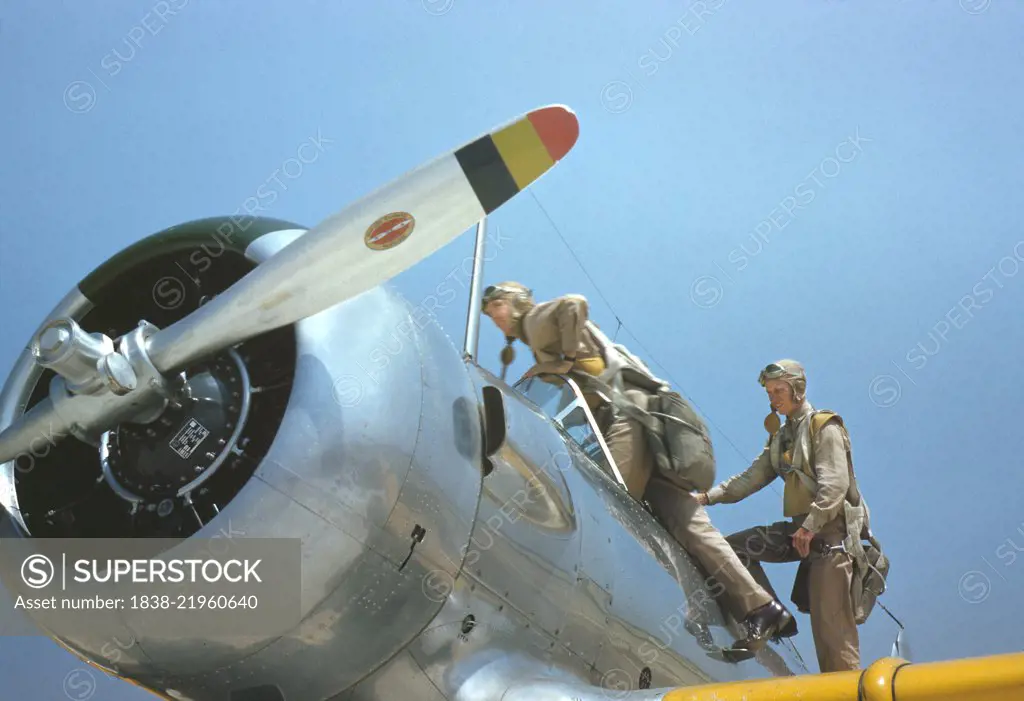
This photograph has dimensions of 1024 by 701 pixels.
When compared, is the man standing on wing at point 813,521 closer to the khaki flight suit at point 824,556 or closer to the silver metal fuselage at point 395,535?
the khaki flight suit at point 824,556

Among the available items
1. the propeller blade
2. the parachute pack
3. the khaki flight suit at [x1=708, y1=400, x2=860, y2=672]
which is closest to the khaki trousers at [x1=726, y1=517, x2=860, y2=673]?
the khaki flight suit at [x1=708, y1=400, x2=860, y2=672]

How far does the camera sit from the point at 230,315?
3.21 meters

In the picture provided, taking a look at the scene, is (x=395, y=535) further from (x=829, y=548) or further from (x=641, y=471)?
(x=829, y=548)

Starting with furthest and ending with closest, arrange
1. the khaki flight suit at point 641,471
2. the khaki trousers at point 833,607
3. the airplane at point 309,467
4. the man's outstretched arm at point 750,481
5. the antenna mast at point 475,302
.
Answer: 1. the man's outstretched arm at point 750,481
2. the khaki trousers at point 833,607
3. the khaki flight suit at point 641,471
4. the antenna mast at point 475,302
5. the airplane at point 309,467

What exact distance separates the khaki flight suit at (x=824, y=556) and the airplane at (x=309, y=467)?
290cm

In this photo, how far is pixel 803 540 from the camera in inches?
245

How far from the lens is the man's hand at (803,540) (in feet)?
20.4

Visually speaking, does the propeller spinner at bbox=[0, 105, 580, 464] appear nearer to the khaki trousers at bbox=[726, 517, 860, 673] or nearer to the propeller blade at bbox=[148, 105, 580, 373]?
the propeller blade at bbox=[148, 105, 580, 373]

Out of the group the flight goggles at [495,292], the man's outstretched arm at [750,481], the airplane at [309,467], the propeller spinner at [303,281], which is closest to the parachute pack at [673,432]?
the flight goggles at [495,292]

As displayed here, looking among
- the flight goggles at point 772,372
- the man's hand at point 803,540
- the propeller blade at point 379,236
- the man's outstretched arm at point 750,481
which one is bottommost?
the man's hand at point 803,540

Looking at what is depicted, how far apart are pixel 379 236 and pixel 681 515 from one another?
8.93 feet

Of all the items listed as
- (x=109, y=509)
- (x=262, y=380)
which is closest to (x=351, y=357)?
(x=262, y=380)

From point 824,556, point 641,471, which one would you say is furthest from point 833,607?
point 641,471

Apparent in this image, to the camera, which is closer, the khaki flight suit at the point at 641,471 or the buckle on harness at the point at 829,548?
the khaki flight suit at the point at 641,471
